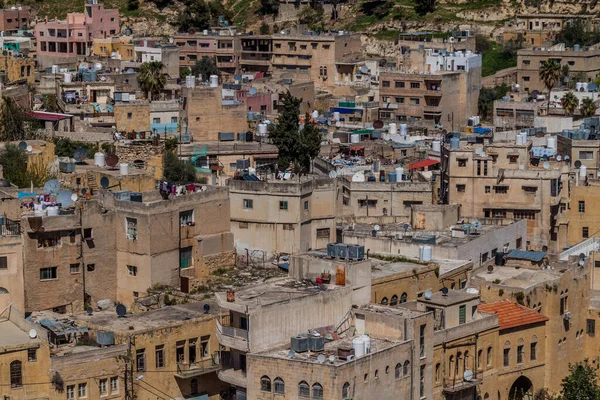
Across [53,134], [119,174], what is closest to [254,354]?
[119,174]

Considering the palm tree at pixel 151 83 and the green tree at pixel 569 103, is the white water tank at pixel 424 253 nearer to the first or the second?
the palm tree at pixel 151 83


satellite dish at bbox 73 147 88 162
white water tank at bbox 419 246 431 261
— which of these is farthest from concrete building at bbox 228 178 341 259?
satellite dish at bbox 73 147 88 162

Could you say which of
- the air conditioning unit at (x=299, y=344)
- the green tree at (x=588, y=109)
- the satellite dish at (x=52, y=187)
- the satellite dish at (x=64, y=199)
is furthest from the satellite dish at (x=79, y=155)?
the green tree at (x=588, y=109)

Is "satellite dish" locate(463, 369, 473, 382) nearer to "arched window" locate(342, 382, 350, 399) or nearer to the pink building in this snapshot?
"arched window" locate(342, 382, 350, 399)

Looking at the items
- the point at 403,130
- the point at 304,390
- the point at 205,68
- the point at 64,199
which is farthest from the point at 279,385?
the point at 205,68

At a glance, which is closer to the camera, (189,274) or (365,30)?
(189,274)

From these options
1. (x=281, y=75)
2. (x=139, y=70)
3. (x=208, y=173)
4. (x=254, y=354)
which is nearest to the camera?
(x=254, y=354)

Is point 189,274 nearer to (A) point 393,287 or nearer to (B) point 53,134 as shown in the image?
(A) point 393,287
